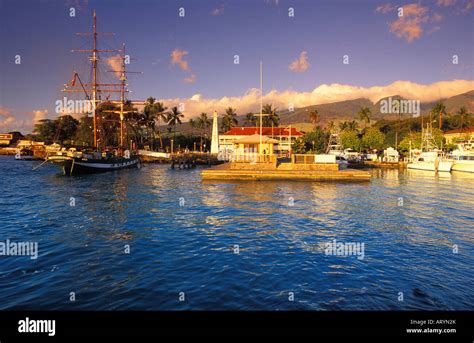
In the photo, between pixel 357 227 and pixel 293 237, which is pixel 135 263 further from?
pixel 357 227

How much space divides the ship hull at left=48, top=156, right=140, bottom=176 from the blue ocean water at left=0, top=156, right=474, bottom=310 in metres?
27.4

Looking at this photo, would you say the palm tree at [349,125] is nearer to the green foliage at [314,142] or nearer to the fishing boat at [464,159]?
the green foliage at [314,142]

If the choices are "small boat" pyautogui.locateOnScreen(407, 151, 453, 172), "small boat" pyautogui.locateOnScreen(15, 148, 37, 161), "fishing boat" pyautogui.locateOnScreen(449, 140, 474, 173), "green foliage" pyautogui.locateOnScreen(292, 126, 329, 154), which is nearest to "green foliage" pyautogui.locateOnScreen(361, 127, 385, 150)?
"green foliage" pyautogui.locateOnScreen(292, 126, 329, 154)

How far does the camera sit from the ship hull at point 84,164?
52656 millimetres

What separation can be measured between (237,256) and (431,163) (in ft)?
210

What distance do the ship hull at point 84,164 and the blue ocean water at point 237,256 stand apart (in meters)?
27.4

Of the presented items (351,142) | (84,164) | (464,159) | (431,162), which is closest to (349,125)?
(351,142)

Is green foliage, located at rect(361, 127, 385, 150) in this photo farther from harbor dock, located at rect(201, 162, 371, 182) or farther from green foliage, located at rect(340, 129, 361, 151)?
harbor dock, located at rect(201, 162, 371, 182)

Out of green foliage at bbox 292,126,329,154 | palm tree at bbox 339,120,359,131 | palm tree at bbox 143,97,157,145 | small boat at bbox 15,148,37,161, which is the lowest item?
small boat at bbox 15,148,37,161

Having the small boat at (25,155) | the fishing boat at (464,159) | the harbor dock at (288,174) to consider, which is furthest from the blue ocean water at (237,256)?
the small boat at (25,155)

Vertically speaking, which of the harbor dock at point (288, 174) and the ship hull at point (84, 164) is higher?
the ship hull at point (84, 164)

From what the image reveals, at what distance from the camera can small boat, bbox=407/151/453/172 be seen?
61438mm

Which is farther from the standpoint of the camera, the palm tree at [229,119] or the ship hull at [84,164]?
the palm tree at [229,119]
